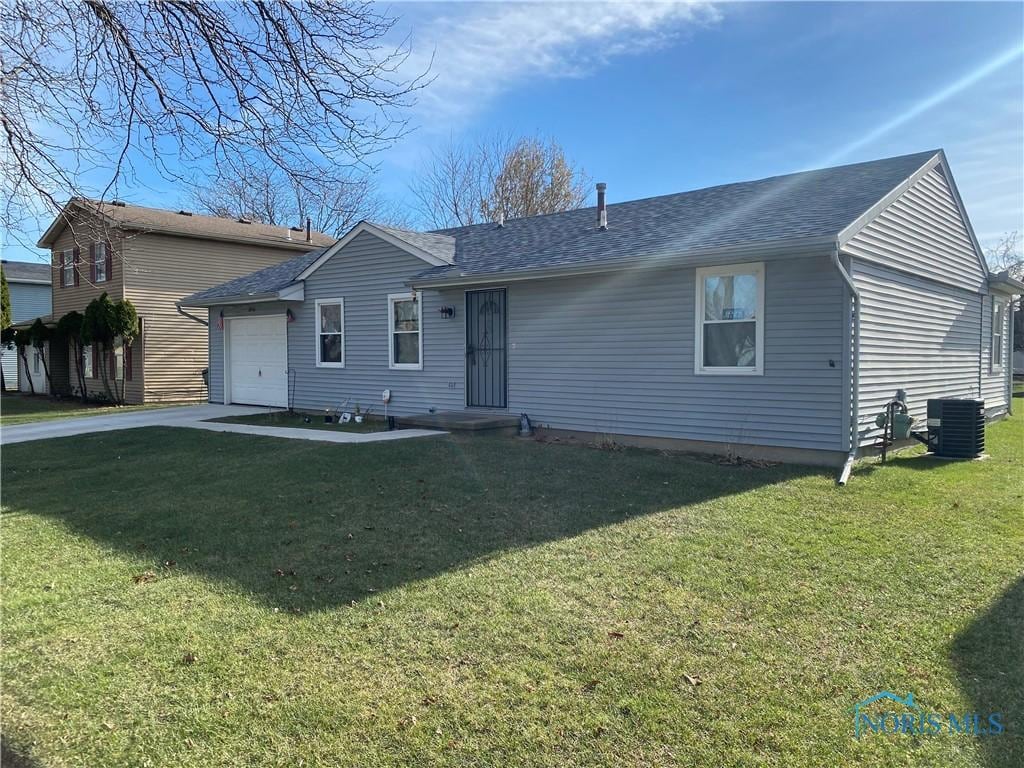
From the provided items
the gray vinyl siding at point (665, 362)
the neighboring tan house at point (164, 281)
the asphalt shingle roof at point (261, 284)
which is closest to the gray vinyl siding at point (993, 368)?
the gray vinyl siding at point (665, 362)

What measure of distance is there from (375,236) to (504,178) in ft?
57.8

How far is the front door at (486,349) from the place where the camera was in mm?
11578

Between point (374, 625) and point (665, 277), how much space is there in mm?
6973

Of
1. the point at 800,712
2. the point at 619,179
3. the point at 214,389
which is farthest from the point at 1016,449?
the point at 214,389

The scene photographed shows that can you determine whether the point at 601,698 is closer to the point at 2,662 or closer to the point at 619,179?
the point at 2,662

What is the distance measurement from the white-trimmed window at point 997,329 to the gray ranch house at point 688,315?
0.08 metres

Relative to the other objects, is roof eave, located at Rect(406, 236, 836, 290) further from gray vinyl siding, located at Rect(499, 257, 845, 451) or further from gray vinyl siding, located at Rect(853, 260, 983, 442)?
gray vinyl siding, located at Rect(853, 260, 983, 442)

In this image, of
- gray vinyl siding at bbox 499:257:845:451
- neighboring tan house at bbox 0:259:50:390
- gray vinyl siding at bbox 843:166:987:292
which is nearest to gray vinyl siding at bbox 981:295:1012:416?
gray vinyl siding at bbox 843:166:987:292

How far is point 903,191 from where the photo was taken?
982 cm

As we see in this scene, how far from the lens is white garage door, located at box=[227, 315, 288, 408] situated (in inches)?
609

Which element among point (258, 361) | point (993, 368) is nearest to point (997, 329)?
point (993, 368)

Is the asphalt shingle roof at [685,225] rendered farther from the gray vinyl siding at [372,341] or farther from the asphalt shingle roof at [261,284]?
the gray vinyl siding at [372,341]

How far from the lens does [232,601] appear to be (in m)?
4.30

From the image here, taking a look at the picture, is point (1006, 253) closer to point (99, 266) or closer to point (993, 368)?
point (993, 368)
